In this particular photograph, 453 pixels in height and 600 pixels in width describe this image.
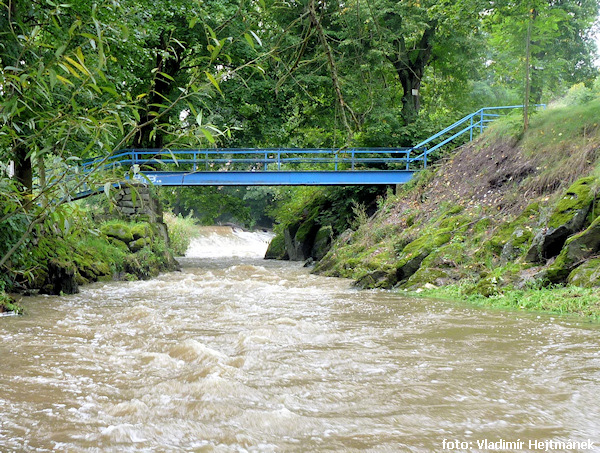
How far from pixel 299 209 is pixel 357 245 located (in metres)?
8.66

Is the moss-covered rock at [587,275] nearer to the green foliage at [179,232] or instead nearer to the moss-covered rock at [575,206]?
the moss-covered rock at [575,206]

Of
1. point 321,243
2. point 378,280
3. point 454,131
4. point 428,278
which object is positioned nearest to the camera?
point 428,278

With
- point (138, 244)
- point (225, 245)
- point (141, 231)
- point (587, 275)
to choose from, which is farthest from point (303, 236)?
point (587, 275)

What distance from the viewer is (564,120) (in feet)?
39.5

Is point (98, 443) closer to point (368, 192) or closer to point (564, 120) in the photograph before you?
point (564, 120)

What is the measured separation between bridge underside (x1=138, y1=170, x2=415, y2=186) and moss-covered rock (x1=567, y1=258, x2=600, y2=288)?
983cm

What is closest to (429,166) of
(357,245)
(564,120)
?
(357,245)

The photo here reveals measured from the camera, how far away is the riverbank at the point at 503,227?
26.8ft

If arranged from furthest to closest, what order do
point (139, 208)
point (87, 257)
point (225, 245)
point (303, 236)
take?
point (225, 245) → point (303, 236) → point (139, 208) → point (87, 257)

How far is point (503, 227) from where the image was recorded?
34.6 ft

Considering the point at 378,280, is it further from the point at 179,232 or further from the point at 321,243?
the point at 179,232

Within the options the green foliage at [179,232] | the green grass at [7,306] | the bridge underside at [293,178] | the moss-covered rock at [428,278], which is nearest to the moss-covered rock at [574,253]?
the moss-covered rock at [428,278]

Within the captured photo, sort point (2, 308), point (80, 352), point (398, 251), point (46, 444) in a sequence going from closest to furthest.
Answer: point (46, 444)
point (80, 352)
point (2, 308)
point (398, 251)

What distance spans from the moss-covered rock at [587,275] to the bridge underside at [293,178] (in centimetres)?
983
